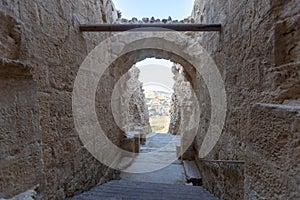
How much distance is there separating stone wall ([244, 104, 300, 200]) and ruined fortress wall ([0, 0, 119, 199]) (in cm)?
106

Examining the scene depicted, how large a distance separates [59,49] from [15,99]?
0.83m

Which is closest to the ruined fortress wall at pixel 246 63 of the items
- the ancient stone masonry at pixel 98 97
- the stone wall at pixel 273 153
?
the ancient stone masonry at pixel 98 97

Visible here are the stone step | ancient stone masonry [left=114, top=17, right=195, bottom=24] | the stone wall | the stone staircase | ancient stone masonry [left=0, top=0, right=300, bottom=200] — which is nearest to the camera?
the stone wall

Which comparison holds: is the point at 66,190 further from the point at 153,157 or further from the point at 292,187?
the point at 153,157

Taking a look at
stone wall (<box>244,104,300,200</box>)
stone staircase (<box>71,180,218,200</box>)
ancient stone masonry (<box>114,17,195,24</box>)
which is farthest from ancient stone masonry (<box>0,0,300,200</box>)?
ancient stone masonry (<box>114,17,195,24</box>)

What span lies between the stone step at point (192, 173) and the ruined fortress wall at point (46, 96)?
5.02 feet

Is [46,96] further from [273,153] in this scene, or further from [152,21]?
[152,21]

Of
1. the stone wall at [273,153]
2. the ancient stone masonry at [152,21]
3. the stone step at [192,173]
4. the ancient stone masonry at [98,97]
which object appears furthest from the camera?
the ancient stone masonry at [152,21]

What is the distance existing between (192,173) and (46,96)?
2.78 m

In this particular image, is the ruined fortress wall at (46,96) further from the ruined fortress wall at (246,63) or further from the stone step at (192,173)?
the stone step at (192,173)

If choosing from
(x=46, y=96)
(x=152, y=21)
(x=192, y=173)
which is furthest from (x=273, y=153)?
(x=152, y=21)

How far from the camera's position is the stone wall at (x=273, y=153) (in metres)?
0.66

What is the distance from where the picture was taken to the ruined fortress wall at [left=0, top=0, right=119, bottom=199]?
919 mm

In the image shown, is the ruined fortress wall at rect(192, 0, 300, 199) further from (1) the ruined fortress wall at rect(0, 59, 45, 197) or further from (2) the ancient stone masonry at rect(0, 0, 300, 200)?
(1) the ruined fortress wall at rect(0, 59, 45, 197)
